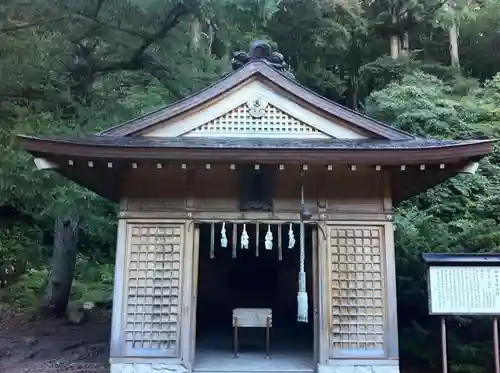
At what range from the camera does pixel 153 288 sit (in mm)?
6691

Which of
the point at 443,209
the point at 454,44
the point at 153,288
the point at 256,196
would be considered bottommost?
the point at 153,288

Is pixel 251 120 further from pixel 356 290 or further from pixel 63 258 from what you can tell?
pixel 63 258

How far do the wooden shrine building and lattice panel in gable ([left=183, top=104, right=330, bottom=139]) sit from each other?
2cm

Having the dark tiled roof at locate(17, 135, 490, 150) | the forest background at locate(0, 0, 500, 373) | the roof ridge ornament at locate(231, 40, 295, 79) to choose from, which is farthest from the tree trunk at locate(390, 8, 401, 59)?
the dark tiled roof at locate(17, 135, 490, 150)

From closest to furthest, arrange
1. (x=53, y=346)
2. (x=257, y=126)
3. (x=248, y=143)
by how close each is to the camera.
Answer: (x=248, y=143)
(x=257, y=126)
(x=53, y=346)

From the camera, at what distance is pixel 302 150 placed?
20.3 ft

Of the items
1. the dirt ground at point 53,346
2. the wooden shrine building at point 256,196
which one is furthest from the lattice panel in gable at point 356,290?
the dirt ground at point 53,346

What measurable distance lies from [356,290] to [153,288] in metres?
2.70

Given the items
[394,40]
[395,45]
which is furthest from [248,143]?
[394,40]

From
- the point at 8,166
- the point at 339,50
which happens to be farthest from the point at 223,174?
the point at 339,50

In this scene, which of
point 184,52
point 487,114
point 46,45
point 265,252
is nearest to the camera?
point 46,45

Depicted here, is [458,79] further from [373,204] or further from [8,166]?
[8,166]

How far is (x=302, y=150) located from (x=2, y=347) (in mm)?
7739

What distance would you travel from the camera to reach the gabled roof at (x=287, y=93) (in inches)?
288
